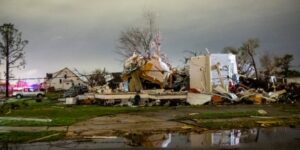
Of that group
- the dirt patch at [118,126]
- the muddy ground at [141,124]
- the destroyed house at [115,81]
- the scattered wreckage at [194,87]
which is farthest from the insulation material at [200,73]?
the dirt patch at [118,126]

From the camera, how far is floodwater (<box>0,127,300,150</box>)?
10734mm

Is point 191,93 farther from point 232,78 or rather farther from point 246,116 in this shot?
point 246,116

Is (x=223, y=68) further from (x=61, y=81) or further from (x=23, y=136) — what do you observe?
(x=61, y=81)

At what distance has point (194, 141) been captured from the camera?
11.5 m

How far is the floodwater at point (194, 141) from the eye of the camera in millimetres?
10734

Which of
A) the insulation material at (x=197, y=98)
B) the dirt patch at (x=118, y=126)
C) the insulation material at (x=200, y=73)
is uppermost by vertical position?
the insulation material at (x=200, y=73)

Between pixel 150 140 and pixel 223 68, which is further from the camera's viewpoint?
pixel 223 68

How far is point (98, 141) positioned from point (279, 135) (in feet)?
17.4

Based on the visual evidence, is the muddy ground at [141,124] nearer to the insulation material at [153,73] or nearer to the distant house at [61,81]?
the insulation material at [153,73]

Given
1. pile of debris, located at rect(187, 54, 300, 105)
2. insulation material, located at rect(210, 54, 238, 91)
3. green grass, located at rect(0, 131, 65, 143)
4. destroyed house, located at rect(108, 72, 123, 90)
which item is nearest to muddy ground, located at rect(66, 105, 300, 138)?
green grass, located at rect(0, 131, 65, 143)

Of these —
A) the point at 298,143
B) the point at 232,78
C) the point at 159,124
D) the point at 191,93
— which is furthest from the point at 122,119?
the point at 232,78

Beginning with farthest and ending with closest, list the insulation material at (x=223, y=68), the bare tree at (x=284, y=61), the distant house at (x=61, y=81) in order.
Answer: the distant house at (x=61, y=81), the bare tree at (x=284, y=61), the insulation material at (x=223, y=68)

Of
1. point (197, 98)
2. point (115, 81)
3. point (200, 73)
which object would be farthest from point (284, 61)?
point (197, 98)

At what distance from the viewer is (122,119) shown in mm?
16469
